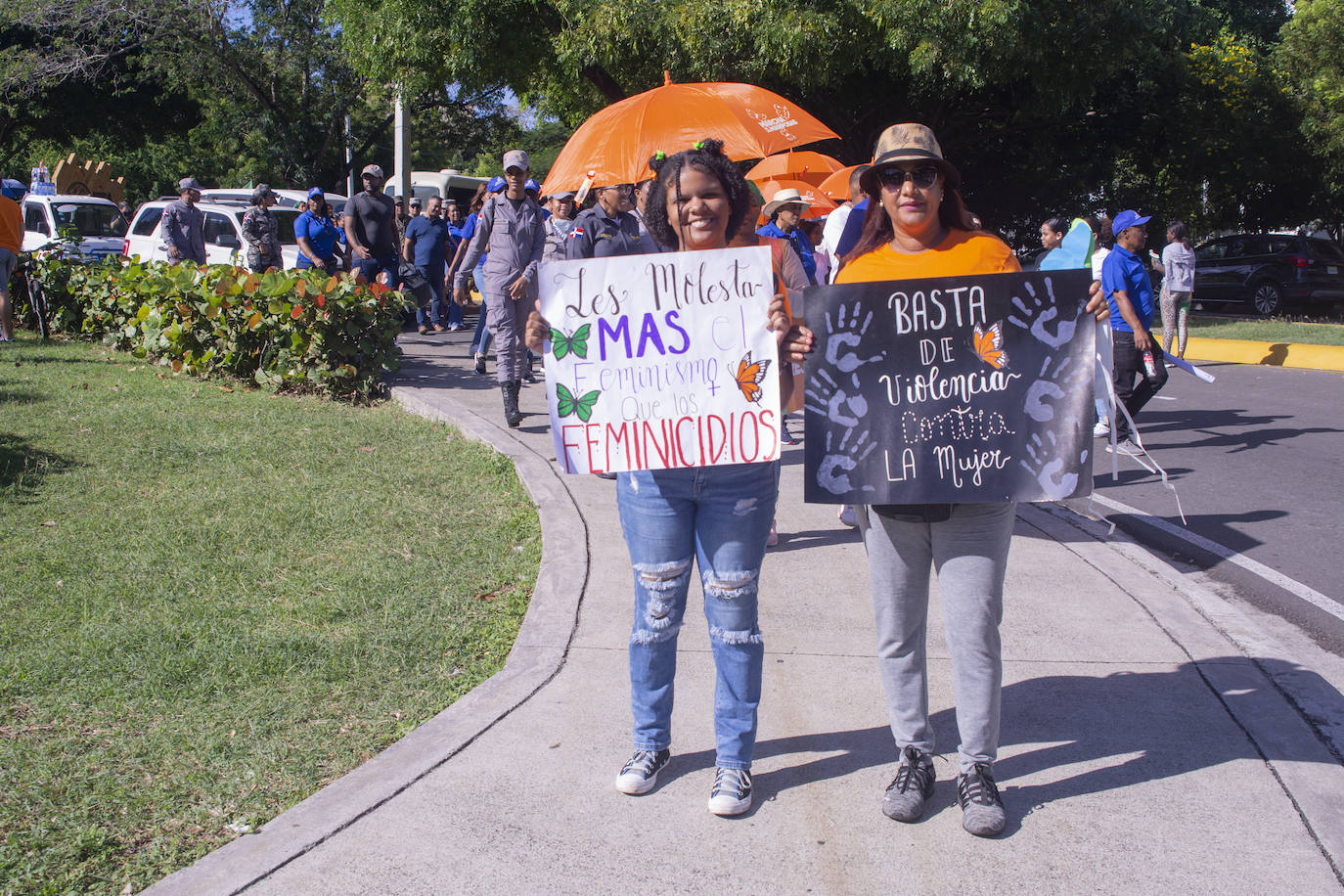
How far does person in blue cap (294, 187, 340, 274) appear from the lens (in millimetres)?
12914

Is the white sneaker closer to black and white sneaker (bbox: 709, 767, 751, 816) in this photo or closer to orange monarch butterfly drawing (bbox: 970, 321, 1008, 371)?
orange monarch butterfly drawing (bbox: 970, 321, 1008, 371)

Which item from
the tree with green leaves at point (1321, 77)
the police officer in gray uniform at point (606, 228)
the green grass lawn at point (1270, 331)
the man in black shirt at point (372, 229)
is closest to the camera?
the police officer in gray uniform at point (606, 228)

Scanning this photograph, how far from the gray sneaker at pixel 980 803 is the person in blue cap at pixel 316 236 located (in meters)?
11.0

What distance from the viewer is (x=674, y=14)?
1667 centimetres

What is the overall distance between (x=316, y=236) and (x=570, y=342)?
10.7 meters

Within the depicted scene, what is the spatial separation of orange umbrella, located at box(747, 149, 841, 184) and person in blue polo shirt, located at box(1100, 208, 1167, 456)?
11.4 ft

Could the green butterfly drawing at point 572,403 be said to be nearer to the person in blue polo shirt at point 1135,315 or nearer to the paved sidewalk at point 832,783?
the paved sidewalk at point 832,783

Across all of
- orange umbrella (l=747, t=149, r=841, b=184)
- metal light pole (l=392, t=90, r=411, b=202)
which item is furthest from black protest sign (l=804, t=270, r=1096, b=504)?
metal light pole (l=392, t=90, r=411, b=202)

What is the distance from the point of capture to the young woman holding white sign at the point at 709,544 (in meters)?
3.23

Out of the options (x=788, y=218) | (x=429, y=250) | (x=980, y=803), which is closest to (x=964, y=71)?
(x=429, y=250)

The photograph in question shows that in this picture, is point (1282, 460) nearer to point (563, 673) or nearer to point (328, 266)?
point (563, 673)

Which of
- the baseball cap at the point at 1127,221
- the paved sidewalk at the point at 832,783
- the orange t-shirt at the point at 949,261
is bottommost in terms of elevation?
the paved sidewalk at the point at 832,783

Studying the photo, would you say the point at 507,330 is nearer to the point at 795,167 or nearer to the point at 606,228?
the point at 606,228

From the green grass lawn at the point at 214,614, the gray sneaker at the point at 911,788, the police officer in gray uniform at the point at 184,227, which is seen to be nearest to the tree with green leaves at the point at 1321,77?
the police officer in gray uniform at the point at 184,227
